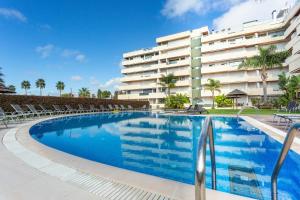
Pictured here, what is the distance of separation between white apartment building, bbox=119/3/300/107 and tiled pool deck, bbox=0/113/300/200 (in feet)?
98.4

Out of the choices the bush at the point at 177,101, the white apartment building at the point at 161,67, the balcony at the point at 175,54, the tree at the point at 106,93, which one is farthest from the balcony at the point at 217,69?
the tree at the point at 106,93

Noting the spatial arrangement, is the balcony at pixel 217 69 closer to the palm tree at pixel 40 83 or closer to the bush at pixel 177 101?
the bush at pixel 177 101

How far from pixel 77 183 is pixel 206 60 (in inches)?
1622

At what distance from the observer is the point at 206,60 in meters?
40.9

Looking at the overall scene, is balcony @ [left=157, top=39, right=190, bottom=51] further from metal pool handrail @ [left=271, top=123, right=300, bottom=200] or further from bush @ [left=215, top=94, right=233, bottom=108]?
metal pool handrail @ [left=271, top=123, right=300, bottom=200]

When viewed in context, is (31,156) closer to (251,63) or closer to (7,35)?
(7,35)

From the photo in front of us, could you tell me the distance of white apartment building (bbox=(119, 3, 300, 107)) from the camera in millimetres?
35281

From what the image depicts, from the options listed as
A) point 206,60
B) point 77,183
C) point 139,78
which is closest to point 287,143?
point 77,183

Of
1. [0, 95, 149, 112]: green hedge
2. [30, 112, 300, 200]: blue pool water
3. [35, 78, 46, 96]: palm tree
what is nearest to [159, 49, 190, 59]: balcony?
[0, 95, 149, 112]: green hedge

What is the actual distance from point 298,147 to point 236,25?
41702 millimetres

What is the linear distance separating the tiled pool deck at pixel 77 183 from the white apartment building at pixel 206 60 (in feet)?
98.4

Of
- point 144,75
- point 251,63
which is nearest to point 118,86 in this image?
point 144,75

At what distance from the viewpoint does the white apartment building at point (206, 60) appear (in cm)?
3528

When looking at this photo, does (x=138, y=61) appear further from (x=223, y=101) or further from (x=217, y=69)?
(x=223, y=101)
